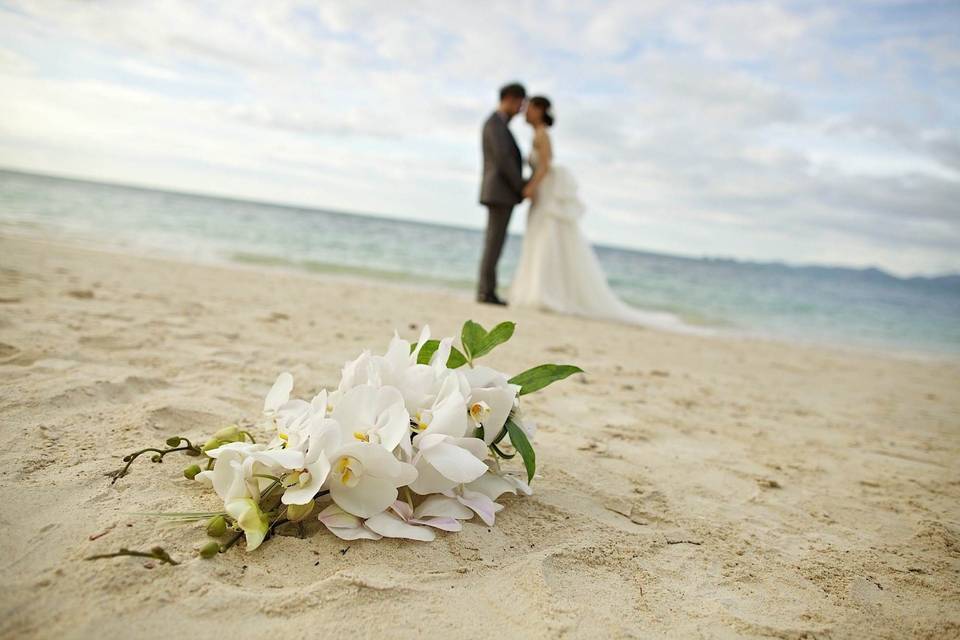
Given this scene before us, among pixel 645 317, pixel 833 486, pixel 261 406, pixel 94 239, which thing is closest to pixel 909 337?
pixel 645 317

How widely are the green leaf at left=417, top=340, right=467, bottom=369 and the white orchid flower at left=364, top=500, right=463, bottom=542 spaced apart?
39 centimetres

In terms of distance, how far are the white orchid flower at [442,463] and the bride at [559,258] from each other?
6358 millimetres

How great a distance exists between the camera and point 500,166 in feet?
23.5

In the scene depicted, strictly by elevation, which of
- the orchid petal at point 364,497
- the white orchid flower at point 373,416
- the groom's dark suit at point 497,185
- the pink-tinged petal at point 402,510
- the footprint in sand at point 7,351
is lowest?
the footprint in sand at point 7,351

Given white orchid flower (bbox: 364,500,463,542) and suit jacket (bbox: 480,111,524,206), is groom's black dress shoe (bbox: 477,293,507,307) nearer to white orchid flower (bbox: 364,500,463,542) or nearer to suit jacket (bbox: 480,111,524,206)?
suit jacket (bbox: 480,111,524,206)

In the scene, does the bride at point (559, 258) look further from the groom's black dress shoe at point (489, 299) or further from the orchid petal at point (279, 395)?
the orchid petal at point (279, 395)

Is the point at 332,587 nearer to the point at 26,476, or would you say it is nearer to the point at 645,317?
the point at 26,476

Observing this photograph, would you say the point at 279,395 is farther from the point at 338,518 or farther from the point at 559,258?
the point at 559,258

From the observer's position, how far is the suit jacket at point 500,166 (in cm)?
711

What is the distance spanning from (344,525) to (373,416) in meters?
0.25

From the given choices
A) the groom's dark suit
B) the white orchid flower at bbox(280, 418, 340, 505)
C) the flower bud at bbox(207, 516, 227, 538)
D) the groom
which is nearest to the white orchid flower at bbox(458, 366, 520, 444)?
the white orchid flower at bbox(280, 418, 340, 505)

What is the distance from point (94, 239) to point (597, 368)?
982 cm

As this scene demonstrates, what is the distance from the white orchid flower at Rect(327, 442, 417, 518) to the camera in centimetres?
120

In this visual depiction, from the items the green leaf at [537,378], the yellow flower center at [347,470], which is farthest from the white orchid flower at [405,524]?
the green leaf at [537,378]
